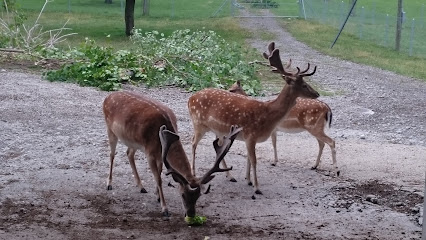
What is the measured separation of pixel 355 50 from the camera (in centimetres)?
2669

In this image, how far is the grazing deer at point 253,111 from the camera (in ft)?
30.2

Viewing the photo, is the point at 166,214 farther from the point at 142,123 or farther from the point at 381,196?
the point at 381,196

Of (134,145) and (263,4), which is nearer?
(134,145)

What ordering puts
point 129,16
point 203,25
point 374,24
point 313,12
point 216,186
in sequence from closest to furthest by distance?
1. point 216,186
2. point 129,16
3. point 203,25
4. point 374,24
5. point 313,12

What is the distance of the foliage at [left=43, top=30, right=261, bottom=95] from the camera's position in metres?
16.2

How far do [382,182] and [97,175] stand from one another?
12.2 feet

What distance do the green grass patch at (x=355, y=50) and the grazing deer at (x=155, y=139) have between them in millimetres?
13124

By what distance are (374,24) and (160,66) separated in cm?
1936

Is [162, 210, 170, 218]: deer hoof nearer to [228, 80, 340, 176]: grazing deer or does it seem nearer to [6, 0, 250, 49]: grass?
[228, 80, 340, 176]: grazing deer

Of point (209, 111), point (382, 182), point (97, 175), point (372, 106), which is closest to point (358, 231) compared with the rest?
point (382, 182)

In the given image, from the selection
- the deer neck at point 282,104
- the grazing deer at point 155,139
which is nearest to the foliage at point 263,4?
the deer neck at point 282,104

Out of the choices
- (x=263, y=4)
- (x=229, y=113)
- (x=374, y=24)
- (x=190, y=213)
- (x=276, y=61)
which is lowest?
(x=263, y=4)

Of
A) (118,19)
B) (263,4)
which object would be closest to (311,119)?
(118,19)

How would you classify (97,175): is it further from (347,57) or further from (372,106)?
(347,57)
